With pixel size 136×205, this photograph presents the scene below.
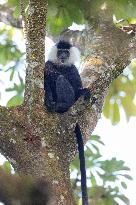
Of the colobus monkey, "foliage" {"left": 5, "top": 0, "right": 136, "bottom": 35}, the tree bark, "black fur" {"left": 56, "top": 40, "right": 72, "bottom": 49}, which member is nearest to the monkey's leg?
the colobus monkey

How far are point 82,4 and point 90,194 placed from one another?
1.50 metres

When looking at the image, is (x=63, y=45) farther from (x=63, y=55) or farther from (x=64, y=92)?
(x=64, y=92)

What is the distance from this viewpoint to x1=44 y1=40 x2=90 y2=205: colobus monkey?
3.13 meters

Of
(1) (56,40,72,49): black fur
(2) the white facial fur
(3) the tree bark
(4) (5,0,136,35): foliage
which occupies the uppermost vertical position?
(1) (56,40,72,49): black fur

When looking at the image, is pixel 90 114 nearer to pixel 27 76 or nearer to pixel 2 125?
pixel 27 76

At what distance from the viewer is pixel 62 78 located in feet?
10.9

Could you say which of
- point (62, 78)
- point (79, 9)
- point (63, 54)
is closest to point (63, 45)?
point (63, 54)

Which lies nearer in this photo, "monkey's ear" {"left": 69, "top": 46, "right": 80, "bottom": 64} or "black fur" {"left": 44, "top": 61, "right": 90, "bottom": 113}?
"black fur" {"left": 44, "top": 61, "right": 90, "bottom": 113}

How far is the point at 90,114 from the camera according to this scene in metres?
2.29

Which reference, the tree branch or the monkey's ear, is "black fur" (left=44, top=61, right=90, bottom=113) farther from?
the tree branch

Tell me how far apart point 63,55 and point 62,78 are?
2.53ft

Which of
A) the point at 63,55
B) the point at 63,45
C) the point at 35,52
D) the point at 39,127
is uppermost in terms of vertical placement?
the point at 63,45

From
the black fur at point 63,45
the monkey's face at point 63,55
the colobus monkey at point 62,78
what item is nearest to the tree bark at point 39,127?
the colobus monkey at point 62,78

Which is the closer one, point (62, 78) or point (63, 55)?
→ point (62, 78)
